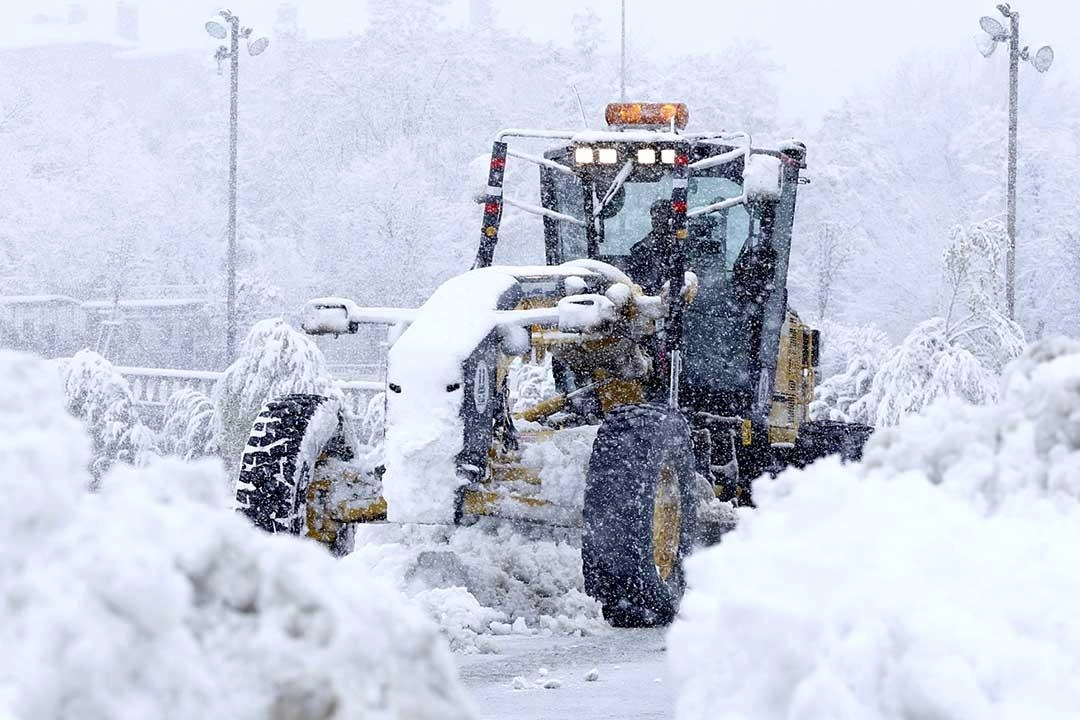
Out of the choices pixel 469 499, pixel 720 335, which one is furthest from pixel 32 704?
Answer: pixel 720 335

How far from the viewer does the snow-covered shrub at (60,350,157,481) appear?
23.0 meters

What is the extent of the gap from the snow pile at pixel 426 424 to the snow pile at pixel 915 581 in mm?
5392

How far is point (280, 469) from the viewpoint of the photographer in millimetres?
8391

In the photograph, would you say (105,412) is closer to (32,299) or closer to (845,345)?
(845,345)

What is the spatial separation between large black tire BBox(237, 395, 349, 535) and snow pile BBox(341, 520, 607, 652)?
0.42 m

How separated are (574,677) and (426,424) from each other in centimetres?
153

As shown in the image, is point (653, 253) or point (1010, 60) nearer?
point (653, 253)

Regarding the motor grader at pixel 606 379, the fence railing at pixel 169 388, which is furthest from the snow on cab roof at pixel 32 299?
the motor grader at pixel 606 379

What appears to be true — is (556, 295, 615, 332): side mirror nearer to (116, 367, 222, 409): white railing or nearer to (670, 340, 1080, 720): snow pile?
(670, 340, 1080, 720): snow pile

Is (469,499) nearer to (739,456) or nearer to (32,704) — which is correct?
(739,456)

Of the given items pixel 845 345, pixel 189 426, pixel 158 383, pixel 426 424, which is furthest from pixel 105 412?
pixel 845 345

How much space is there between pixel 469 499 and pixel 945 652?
238 inches

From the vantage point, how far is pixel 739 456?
35.6 ft

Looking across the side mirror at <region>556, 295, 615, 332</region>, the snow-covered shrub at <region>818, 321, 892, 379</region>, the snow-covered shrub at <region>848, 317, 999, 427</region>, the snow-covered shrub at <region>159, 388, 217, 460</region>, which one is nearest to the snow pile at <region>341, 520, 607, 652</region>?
the side mirror at <region>556, 295, 615, 332</region>
